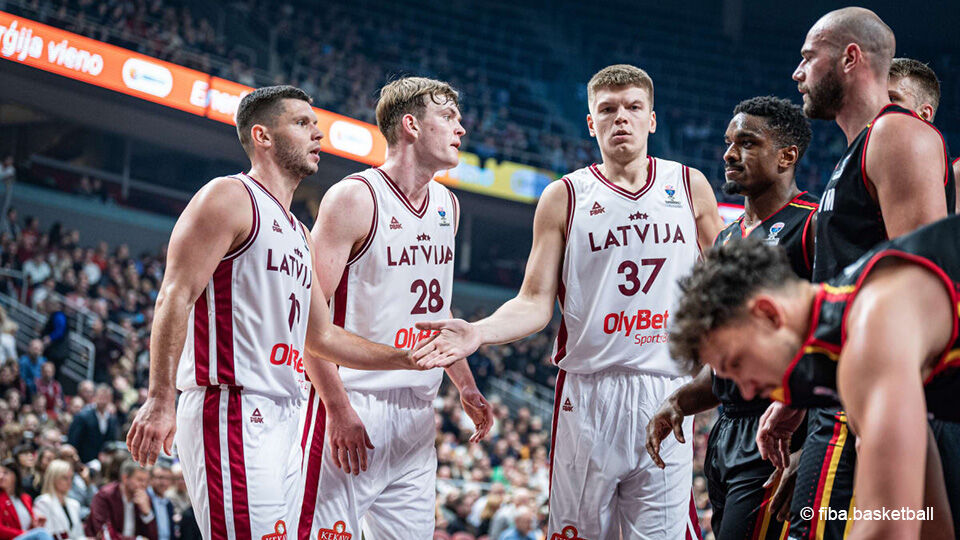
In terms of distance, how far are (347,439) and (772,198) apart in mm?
2333

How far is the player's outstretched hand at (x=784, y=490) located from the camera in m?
3.61

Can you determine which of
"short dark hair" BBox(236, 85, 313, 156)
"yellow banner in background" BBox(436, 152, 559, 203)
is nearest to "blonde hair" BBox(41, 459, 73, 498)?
"short dark hair" BBox(236, 85, 313, 156)

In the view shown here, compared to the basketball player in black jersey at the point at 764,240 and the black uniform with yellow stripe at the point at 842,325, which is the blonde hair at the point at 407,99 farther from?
the black uniform with yellow stripe at the point at 842,325

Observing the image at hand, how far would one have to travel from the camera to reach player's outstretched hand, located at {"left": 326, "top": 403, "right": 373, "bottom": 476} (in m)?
4.23

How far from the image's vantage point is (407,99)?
195 inches

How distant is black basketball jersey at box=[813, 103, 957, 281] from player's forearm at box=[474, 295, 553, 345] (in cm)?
132

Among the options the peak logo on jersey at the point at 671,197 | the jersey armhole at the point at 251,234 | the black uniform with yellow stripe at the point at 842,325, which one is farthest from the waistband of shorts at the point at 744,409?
the jersey armhole at the point at 251,234

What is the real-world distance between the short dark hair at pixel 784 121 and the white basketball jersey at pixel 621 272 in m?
0.55

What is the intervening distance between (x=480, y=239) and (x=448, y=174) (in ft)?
19.7

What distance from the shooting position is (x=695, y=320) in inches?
82.0

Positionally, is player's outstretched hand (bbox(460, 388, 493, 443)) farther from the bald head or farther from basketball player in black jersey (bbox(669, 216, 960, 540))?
basketball player in black jersey (bbox(669, 216, 960, 540))

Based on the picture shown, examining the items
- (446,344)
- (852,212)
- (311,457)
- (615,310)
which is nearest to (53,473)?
(311,457)

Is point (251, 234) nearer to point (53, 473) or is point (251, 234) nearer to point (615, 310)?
point (615, 310)

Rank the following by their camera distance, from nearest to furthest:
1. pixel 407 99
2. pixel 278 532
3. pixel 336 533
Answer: pixel 278 532
pixel 336 533
pixel 407 99
